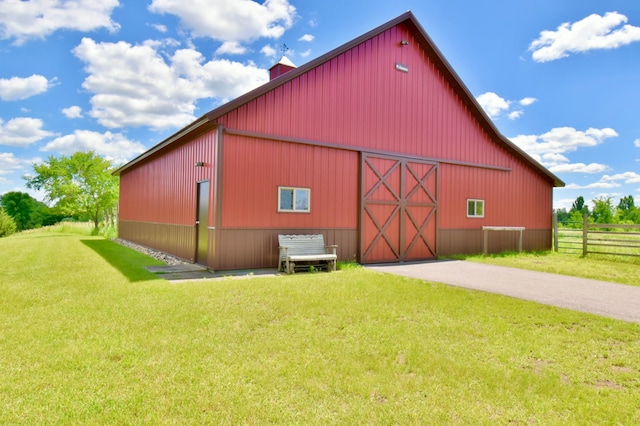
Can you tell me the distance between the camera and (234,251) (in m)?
9.19

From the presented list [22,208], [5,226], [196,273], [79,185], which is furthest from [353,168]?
[22,208]

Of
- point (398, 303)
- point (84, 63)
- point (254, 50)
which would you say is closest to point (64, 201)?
point (84, 63)

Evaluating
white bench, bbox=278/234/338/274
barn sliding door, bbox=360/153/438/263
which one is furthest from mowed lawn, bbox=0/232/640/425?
barn sliding door, bbox=360/153/438/263

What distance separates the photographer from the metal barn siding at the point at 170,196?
35.0ft

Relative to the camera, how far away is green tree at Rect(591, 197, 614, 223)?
125 feet

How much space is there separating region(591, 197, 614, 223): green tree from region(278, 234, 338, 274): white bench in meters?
40.5

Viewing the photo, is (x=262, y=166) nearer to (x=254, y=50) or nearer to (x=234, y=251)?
(x=234, y=251)

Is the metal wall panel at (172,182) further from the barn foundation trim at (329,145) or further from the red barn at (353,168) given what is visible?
the barn foundation trim at (329,145)

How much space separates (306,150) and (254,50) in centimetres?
658

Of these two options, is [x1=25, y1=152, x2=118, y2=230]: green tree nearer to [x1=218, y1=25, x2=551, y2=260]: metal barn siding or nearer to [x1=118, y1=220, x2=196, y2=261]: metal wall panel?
[x1=118, y1=220, x2=196, y2=261]: metal wall panel

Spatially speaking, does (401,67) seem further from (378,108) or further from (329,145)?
(329,145)

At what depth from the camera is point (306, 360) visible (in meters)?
3.65

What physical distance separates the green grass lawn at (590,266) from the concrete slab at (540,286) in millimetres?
748

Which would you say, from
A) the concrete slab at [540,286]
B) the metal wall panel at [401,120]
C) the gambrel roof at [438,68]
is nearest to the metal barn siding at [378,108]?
the metal wall panel at [401,120]
